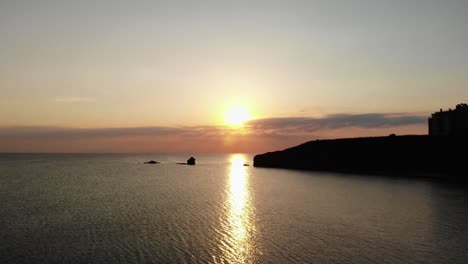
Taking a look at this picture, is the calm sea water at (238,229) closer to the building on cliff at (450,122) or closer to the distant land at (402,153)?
the distant land at (402,153)

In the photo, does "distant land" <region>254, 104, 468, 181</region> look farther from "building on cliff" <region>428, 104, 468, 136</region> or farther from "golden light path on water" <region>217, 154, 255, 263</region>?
→ "golden light path on water" <region>217, 154, 255, 263</region>

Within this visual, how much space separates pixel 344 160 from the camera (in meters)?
134

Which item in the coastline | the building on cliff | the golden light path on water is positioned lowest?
the golden light path on water

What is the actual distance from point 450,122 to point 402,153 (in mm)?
19323

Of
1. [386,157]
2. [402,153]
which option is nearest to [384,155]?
[386,157]

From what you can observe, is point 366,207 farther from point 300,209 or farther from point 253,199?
point 253,199

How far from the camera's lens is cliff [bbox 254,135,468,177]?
102m

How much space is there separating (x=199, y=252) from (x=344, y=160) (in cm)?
11512

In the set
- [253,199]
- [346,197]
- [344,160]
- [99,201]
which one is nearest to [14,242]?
[99,201]

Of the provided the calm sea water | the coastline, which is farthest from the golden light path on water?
the coastline

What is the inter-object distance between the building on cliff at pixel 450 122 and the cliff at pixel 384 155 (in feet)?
31.5

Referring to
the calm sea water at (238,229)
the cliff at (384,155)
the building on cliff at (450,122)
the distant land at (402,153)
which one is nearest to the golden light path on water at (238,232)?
the calm sea water at (238,229)

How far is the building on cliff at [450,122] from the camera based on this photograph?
115 m

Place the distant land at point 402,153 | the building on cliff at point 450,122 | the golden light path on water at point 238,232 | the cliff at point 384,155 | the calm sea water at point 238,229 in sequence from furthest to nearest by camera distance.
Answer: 1. the building on cliff at point 450,122
2. the cliff at point 384,155
3. the distant land at point 402,153
4. the golden light path on water at point 238,232
5. the calm sea water at point 238,229
